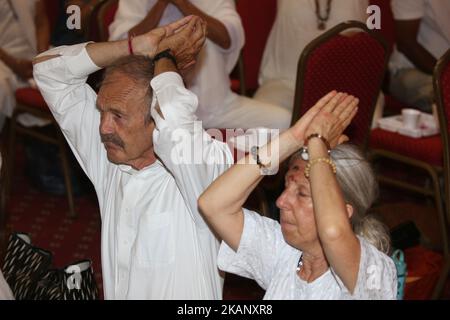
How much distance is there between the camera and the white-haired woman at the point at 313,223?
1706 mm

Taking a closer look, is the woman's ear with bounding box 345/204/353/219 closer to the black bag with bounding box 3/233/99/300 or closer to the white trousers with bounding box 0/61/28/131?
the black bag with bounding box 3/233/99/300

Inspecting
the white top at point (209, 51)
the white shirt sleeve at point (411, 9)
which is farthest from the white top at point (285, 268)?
the white shirt sleeve at point (411, 9)

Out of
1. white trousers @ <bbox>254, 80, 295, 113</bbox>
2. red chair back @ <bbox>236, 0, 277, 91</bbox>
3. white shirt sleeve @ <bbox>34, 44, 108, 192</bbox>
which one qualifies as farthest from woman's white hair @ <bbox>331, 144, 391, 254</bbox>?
red chair back @ <bbox>236, 0, 277, 91</bbox>

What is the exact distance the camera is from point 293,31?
4.07 m

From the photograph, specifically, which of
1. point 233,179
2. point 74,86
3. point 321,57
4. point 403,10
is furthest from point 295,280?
point 403,10

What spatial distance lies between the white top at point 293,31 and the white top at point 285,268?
7.13ft

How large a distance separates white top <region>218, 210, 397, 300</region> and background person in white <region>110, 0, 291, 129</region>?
1.72 meters

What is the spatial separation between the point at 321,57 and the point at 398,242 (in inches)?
29.8

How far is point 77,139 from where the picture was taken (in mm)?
2219

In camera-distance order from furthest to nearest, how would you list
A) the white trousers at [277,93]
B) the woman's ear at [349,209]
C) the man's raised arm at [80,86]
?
the white trousers at [277,93] < the man's raised arm at [80,86] < the woman's ear at [349,209]

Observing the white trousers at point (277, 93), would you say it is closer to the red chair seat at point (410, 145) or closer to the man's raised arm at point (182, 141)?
the red chair seat at point (410, 145)

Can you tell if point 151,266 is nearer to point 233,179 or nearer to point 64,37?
point 233,179

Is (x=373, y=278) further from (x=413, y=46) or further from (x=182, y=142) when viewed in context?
(x=413, y=46)

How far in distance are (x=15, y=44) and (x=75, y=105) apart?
2.23 m
